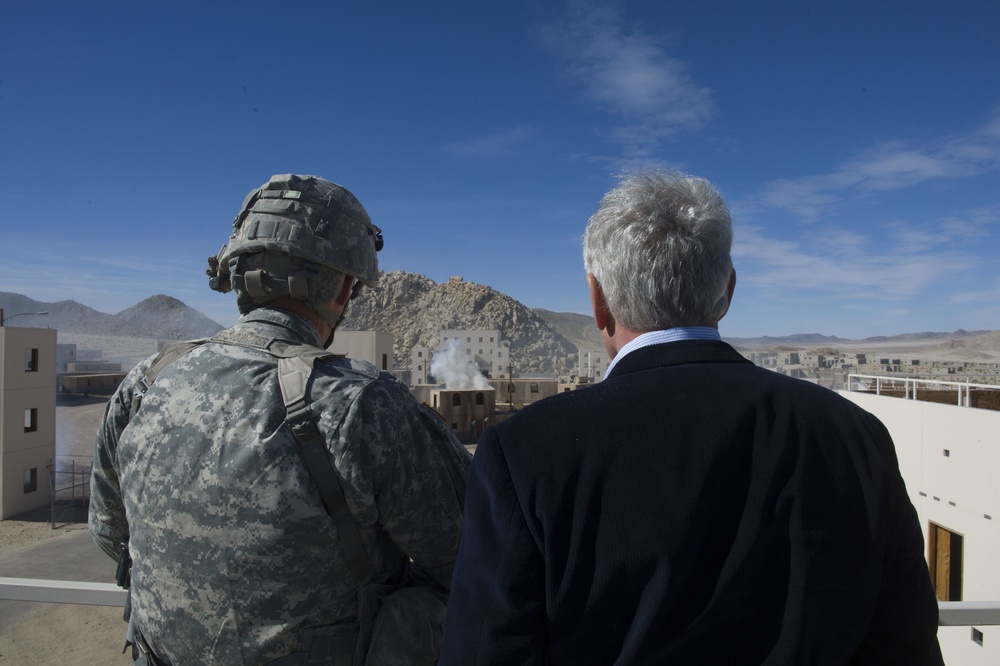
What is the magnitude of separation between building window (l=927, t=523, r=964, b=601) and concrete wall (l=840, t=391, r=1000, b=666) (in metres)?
0.18

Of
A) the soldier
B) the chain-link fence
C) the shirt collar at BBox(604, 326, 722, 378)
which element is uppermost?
the shirt collar at BBox(604, 326, 722, 378)

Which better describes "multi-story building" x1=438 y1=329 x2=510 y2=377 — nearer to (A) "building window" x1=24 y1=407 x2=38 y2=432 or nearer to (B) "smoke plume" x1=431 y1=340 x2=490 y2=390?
(B) "smoke plume" x1=431 y1=340 x2=490 y2=390

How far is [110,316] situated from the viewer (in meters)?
154

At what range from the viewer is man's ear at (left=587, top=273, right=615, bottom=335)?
1.40 m

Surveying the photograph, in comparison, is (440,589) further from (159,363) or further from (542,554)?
(159,363)

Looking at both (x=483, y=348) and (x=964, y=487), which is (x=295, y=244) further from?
(x=483, y=348)

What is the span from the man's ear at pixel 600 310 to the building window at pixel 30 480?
2523 centimetres

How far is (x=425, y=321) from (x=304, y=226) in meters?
125

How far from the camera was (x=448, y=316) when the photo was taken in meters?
127

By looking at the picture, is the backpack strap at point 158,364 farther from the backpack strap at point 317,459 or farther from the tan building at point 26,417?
the tan building at point 26,417

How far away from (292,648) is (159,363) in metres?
0.90

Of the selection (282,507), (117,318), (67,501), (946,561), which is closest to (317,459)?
(282,507)

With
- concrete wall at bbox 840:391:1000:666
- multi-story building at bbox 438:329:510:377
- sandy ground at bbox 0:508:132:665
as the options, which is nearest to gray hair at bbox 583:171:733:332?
sandy ground at bbox 0:508:132:665

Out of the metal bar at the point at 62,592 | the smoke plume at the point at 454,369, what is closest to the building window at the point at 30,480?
the metal bar at the point at 62,592
